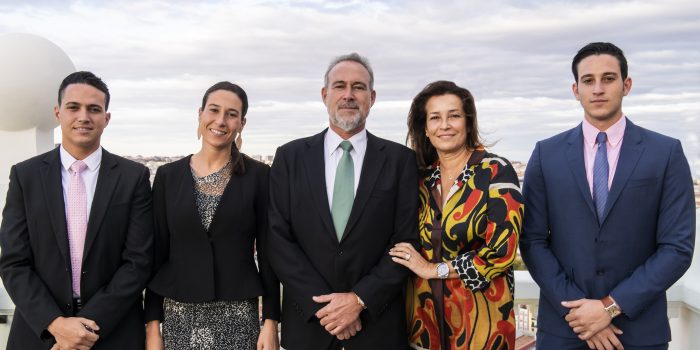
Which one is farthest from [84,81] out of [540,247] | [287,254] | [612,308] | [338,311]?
[612,308]

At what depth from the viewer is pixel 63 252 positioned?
3.03 meters

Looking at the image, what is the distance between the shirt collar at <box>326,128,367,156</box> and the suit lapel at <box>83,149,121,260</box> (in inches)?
39.6

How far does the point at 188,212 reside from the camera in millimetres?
3105

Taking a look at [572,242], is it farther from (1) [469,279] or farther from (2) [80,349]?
(2) [80,349]

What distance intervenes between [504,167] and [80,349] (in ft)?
6.91

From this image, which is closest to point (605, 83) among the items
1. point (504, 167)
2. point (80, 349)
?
point (504, 167)

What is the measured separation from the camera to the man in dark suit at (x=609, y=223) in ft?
9.89

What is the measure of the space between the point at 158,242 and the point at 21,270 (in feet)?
1.98

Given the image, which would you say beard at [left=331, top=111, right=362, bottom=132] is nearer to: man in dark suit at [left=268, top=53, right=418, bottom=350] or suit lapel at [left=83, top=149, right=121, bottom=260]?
man in dark suit at [left=268, top=53, right=418, bottom=350]

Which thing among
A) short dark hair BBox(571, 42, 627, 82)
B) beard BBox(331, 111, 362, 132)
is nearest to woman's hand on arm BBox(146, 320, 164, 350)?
beard BBox(331, 111, 362, 132)

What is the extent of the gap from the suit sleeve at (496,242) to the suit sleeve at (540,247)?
8.0 inches

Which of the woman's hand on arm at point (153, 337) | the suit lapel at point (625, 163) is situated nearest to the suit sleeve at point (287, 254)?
the woman's hand on arm at point (153, 337)

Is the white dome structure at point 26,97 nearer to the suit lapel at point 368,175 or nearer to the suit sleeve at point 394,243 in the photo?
the suit lapel at point 368,175

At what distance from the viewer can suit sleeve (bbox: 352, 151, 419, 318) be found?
120 inches
